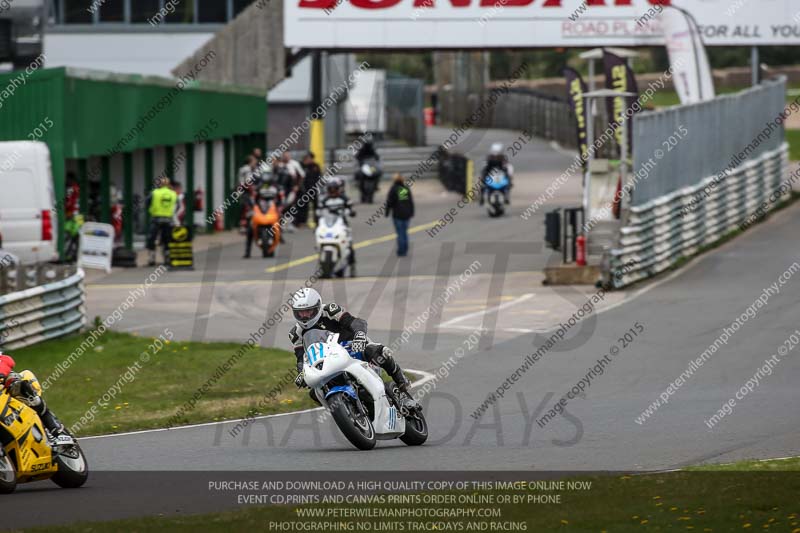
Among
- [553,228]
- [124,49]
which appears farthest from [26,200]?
[124,49]

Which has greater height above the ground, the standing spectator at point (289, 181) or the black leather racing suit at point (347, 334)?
the black leather racing suit at point (347, 334)

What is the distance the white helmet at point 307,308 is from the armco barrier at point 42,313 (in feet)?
25.7

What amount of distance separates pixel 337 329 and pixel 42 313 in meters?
8.63

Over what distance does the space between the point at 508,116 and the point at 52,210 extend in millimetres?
51165

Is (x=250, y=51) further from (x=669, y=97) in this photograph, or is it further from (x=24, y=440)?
(x=669, y=97)

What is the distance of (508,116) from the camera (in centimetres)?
7506

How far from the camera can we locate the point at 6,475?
10523mm

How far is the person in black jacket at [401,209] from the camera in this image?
30.1 metres

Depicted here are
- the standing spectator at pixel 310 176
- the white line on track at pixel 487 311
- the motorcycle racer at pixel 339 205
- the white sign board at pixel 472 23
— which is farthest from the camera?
the white sign board at pixel 472 23

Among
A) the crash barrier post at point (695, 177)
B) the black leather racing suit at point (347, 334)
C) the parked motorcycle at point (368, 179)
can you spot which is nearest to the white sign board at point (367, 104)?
the parked motorcycle at point (368, 179)

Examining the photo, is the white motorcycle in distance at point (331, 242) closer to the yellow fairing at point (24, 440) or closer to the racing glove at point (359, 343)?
the racing glove at point (359, 343)

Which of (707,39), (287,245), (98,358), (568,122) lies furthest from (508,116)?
(98,358)

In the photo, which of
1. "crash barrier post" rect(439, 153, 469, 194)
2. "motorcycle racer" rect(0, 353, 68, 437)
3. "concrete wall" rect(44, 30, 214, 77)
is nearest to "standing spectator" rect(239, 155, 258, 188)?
"crash barrier post" rect(439, 153, 469, 194)

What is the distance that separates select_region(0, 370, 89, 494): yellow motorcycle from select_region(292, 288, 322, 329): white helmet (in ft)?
7.00
